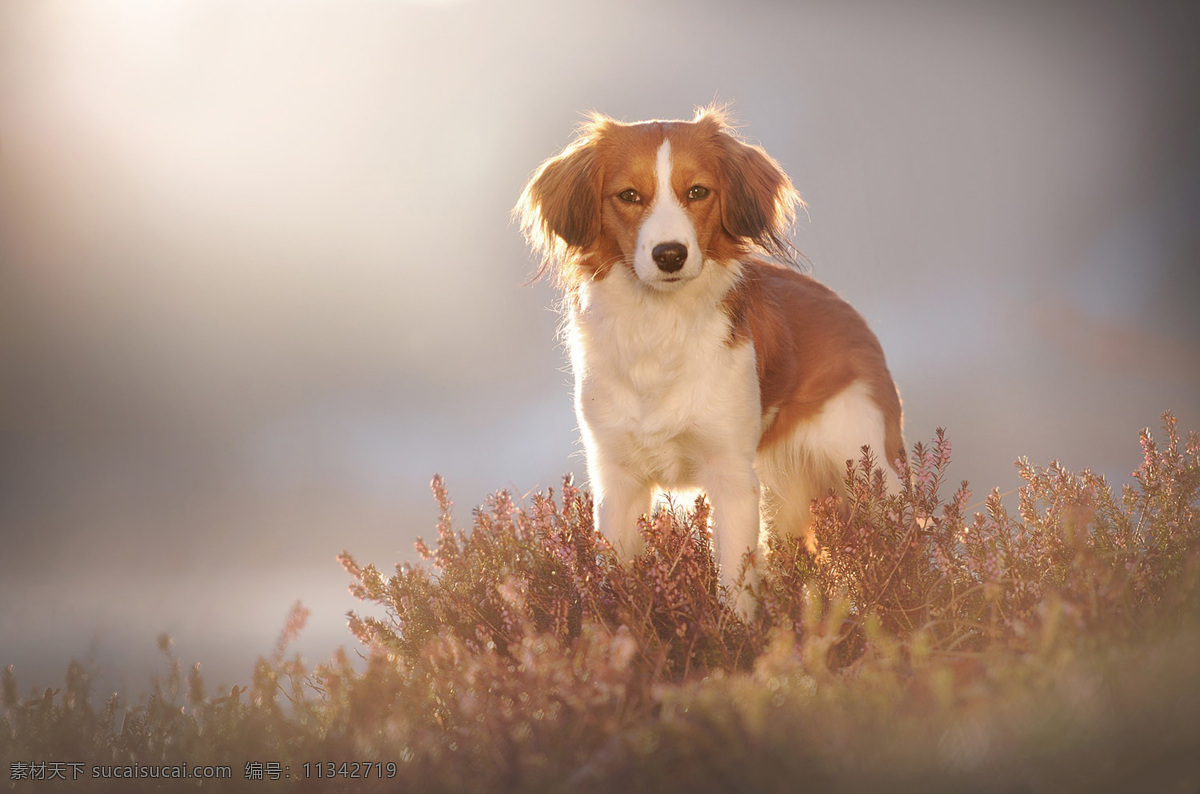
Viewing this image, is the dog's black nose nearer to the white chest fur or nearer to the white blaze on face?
the white blaze on face

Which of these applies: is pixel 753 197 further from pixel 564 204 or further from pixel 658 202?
pixel 564 204

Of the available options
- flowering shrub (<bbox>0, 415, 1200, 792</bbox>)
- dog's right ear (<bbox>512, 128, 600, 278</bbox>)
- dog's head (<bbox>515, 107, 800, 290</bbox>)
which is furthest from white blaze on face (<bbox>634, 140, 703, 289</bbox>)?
flowering shrub (<bbox>0, 415, 1200, 792</bbox>)

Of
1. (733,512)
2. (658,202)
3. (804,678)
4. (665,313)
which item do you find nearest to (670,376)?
(665,313)

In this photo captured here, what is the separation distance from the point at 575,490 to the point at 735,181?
136 centimetres

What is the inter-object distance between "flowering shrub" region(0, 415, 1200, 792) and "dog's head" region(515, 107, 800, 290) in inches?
37.7

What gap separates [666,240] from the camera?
121 inches

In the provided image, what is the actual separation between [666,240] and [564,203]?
69cm

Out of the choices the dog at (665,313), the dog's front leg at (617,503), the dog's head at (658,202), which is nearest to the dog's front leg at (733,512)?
the dog at (665,313)

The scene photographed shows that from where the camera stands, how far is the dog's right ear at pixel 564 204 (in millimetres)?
3562

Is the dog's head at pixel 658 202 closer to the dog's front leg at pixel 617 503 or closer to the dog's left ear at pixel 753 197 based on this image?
the dog's left ear at pixel 753 197

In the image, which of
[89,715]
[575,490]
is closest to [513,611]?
[575,490]

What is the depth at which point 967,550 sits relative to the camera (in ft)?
9.24

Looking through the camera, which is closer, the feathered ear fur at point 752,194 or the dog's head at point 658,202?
the dog's head at point 658,202

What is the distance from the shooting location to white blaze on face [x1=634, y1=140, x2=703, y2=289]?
3.10 m
